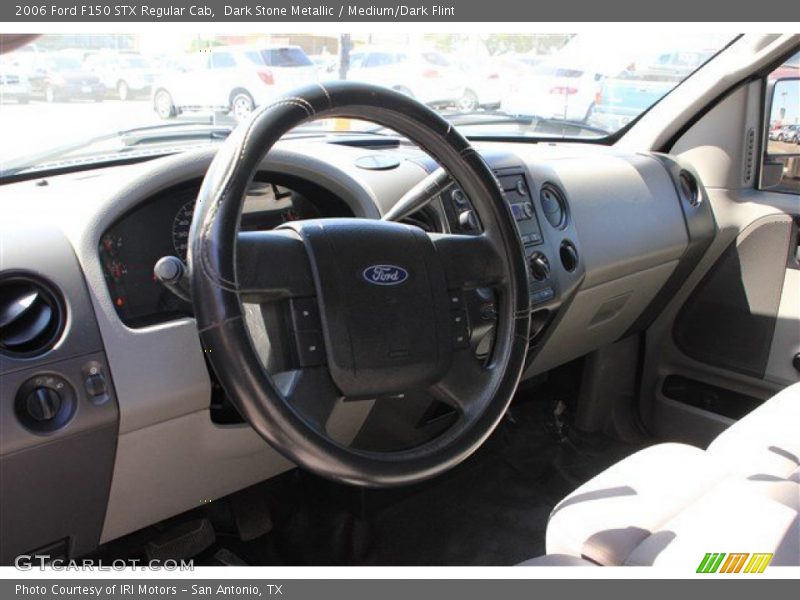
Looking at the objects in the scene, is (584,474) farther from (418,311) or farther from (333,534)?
(418,311)

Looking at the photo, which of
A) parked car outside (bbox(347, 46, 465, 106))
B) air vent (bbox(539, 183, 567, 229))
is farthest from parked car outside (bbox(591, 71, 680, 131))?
air vent (bbox(539, 183, 567, 229))

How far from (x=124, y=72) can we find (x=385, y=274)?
1.04 m

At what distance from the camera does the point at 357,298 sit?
1385 millimetres

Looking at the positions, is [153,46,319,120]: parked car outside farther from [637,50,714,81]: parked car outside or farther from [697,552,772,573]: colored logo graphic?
[697,552,772,573]: colored logo graphic

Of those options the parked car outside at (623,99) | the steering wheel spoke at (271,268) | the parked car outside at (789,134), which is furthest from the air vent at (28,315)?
the parked car outside at (789,134)

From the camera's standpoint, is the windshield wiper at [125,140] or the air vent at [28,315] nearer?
the air vent at [28,315]

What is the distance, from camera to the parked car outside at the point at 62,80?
1776 mm

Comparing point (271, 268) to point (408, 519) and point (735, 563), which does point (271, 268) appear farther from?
point (408, 519)

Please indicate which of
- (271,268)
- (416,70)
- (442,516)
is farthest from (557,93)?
(271,268)

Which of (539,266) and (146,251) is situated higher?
(146,251)

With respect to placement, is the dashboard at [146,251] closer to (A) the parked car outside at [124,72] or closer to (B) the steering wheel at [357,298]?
(B) the steering wheel at [357,298]

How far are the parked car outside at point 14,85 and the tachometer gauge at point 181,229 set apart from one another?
0.54 metres

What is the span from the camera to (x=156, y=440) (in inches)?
62.5

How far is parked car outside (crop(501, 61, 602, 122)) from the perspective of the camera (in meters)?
3.03
